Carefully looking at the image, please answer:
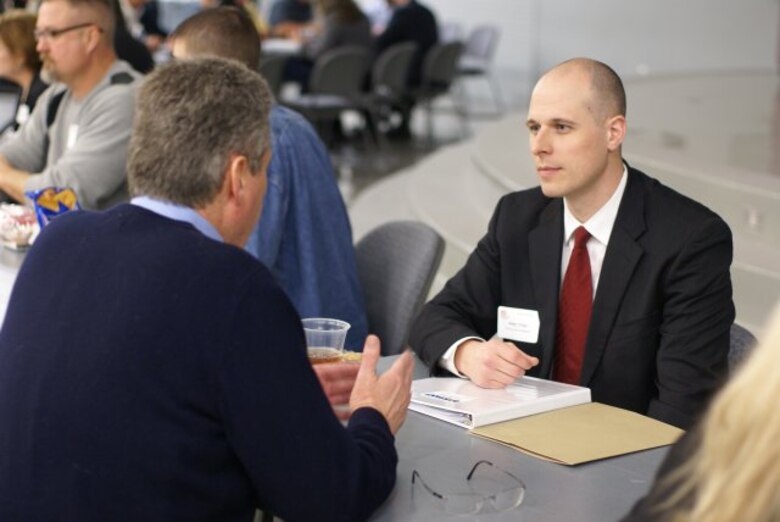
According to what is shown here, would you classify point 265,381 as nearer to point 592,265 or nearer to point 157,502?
point 157,502

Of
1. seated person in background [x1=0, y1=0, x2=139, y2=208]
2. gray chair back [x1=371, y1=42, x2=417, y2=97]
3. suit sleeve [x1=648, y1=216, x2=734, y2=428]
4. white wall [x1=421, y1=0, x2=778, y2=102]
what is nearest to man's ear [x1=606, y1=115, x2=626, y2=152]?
suit sleeve [x1=648, y1=216, x2=734, y2=428]

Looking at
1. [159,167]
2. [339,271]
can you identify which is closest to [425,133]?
[339,271]

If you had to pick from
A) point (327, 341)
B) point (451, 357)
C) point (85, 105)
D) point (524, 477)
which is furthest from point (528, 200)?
point (85, 105)

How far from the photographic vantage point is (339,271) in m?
3.40

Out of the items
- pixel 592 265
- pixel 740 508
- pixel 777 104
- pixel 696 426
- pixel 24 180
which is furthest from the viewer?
pixel 777 104

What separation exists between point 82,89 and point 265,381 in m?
2.73

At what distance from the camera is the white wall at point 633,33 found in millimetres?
11930

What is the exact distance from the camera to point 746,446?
1113 mm

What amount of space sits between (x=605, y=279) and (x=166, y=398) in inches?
47.5

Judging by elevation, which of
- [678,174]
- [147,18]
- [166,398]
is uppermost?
[166,398]

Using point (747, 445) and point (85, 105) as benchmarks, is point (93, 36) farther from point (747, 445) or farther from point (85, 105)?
point (747, 445)

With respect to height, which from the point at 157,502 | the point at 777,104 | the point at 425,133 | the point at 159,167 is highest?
the point at 159,167

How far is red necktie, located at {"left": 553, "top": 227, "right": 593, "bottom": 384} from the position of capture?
2691 millimetres

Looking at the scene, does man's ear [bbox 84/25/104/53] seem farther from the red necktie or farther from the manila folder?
the manila folder
